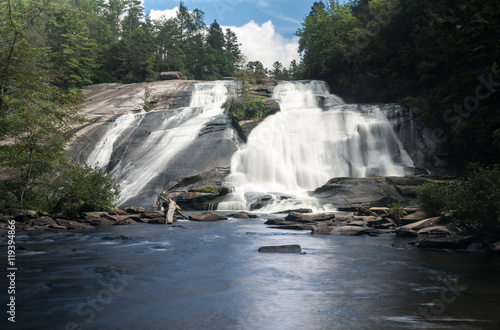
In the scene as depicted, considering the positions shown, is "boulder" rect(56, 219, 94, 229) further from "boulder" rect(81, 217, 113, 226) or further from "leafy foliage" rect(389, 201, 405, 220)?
"leafy foliage" rect(389, 201, 405, 220)

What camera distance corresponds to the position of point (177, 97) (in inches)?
1674

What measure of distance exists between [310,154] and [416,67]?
14.3m

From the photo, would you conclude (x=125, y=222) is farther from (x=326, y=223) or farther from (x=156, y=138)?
(x=156, y=138)

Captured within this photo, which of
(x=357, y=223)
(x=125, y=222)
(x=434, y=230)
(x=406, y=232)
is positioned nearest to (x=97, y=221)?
(x=125, y=222)

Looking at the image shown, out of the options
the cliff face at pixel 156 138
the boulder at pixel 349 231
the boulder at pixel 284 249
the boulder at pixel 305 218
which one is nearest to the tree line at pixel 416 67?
the boulder at pixel 349 231

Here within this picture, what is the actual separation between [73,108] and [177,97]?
25805 mm

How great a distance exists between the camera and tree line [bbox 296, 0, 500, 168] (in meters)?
23.5

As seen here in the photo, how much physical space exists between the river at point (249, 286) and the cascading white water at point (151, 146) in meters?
15.9

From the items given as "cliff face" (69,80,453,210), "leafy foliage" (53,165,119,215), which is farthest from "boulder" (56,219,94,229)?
"cliff face" (69,80,453,210)

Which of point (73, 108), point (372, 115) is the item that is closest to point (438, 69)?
point (372, 115)

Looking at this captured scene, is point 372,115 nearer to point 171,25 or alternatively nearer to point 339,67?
point 339,67

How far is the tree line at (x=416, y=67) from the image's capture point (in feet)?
77.0

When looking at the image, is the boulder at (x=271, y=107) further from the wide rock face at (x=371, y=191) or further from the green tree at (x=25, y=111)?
the green tree at (x=25, y=111)

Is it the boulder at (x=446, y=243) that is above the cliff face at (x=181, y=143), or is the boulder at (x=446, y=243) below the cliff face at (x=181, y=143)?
below
